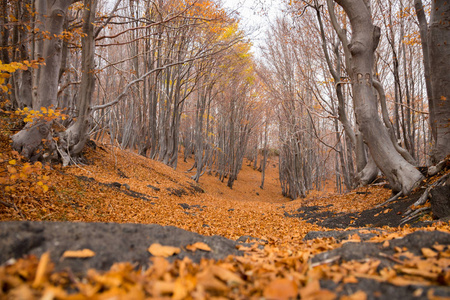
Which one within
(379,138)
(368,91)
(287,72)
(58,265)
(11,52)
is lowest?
(58,265)

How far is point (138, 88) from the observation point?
11.6 metres

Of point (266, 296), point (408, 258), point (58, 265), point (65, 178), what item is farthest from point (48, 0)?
point (408, 258)

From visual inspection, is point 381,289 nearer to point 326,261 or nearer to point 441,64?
point 326,261

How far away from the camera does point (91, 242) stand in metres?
1.16

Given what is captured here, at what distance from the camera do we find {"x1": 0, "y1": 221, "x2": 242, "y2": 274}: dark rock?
1.02 metres

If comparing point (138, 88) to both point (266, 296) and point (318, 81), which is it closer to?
point (318, 81)

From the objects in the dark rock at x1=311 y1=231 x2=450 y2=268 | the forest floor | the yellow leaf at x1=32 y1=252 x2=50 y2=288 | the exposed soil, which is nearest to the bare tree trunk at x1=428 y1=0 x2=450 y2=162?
the exposed soil

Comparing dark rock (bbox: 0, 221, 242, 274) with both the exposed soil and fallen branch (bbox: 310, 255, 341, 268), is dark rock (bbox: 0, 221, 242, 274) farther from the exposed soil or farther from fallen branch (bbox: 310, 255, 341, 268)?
the exposed soil

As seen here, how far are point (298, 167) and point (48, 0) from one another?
12.2 metres

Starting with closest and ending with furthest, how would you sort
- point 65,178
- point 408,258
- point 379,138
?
point 408,258 < point 65,178 < point 379,138

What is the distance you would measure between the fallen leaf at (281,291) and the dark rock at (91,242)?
57cm

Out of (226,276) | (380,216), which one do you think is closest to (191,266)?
(226,276)

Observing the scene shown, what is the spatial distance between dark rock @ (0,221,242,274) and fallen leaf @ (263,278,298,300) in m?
0.57

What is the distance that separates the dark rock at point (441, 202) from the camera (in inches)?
113
